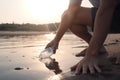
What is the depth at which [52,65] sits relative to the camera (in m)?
4.36

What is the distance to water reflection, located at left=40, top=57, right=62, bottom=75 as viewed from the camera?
3926 millimetres

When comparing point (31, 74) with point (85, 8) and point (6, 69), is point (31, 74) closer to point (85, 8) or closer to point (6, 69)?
point (6, 69)

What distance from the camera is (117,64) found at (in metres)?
3.54

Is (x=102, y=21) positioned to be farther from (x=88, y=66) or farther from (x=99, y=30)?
(x=88, y=66)

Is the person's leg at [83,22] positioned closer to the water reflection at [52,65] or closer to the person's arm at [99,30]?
the water reflection at [52,65]

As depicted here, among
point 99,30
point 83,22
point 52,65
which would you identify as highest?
point 83,22

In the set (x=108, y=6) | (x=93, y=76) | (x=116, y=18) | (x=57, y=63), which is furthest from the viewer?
(x=57, y=63)

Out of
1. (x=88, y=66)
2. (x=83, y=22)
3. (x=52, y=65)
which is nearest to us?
(x=88, y=66)

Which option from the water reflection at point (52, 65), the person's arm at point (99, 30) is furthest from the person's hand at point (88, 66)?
the water reflection at point (52, 65)

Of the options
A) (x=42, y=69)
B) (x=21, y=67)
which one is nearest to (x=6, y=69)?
(x=21, y=67)

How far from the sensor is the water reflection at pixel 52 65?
12.9ft

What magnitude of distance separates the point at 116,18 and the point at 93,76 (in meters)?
1.15

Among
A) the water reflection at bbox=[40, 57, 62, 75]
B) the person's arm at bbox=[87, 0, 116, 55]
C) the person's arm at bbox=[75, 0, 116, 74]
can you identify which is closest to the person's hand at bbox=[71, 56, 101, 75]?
the person's arm at bbox=[75, 0, 116, 74]

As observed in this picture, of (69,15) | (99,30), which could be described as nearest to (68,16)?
(69,15)
